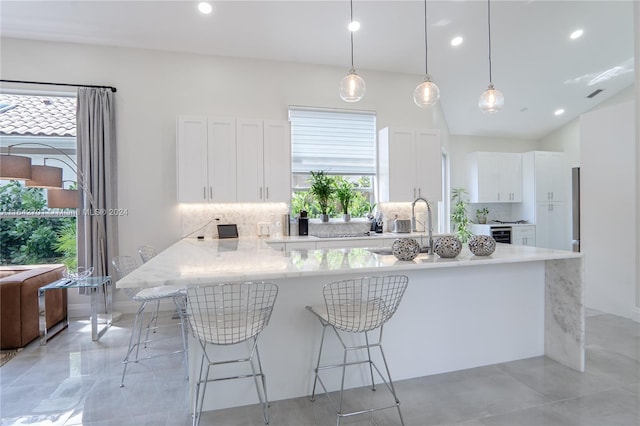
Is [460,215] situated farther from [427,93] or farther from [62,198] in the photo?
[62,198]

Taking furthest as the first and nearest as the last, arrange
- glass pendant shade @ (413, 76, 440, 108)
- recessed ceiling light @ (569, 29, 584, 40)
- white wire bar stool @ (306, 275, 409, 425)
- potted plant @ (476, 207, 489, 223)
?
potted plant @ (476, 207, 489, 223) → recessed ceiling light @ (569, 29, 584, 40) → glass pendant shade @ (413, 76, 440, 108) → white wire bar stool @ (306, 275, 409, 425)

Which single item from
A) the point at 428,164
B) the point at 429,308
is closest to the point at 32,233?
the point at 429,308

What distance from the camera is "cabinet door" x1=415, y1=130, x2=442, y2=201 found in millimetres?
5184

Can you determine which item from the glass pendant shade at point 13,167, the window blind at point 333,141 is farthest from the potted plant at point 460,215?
the glass pendant shade at point 13,167

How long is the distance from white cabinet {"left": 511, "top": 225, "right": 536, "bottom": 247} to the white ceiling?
2.71 m

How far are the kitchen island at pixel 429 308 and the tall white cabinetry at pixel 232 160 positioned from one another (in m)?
1.61

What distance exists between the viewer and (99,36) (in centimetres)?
430

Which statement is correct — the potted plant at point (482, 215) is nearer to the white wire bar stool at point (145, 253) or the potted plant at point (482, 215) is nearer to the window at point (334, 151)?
the window at point (334, 151)

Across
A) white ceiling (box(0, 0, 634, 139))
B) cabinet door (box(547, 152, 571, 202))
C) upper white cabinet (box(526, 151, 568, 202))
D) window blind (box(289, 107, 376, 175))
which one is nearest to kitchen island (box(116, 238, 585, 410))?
window blind (box(289, 107, 376, 175))

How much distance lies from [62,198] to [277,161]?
2.61m

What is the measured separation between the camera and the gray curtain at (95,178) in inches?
171

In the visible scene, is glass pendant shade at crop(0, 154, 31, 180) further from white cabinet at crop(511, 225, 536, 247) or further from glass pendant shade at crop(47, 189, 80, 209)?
white cabinet at crop(511, 225, 536, 247)

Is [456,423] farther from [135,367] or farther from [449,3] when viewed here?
[449,3]

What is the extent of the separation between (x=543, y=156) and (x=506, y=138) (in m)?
0.91
